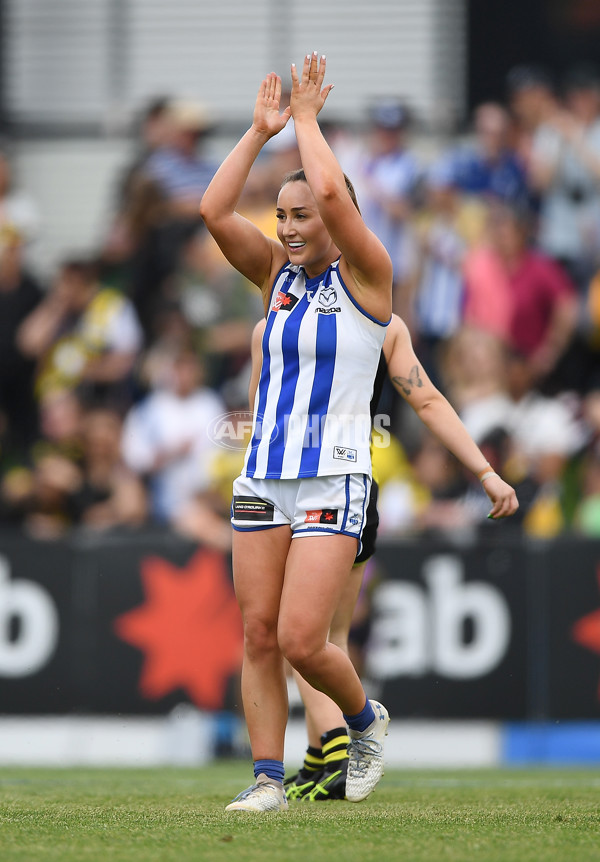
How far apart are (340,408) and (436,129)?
9.29 metres

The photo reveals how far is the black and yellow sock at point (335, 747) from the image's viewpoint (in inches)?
235

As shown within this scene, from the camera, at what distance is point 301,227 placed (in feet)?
17.1

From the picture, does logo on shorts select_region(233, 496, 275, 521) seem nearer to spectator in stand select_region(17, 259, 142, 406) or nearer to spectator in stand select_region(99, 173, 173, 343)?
spectator in stand select_region(17, 259, 142, 406)

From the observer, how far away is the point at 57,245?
14.7 meters

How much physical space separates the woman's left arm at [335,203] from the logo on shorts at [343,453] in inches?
19.8

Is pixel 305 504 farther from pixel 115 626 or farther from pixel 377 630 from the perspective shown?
pixel 115 626

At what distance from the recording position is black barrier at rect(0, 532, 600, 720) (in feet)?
31.4

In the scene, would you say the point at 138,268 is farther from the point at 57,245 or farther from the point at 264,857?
the point at 264,857

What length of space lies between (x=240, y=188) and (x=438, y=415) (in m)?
1.21

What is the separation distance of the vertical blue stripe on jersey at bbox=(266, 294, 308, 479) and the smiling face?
0.22 m

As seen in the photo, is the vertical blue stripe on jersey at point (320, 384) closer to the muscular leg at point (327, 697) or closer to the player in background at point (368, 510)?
the player in background at point (368, 510)

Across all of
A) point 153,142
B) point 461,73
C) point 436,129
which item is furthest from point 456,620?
Answer: point 461,73

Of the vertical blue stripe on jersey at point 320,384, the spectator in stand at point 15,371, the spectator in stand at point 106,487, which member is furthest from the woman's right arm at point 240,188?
the spectator in stand at point 15,371

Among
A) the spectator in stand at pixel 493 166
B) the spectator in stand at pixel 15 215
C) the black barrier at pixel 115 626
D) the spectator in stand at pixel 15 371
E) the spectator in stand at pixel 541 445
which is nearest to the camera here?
the black barrier at pixel 115 626
